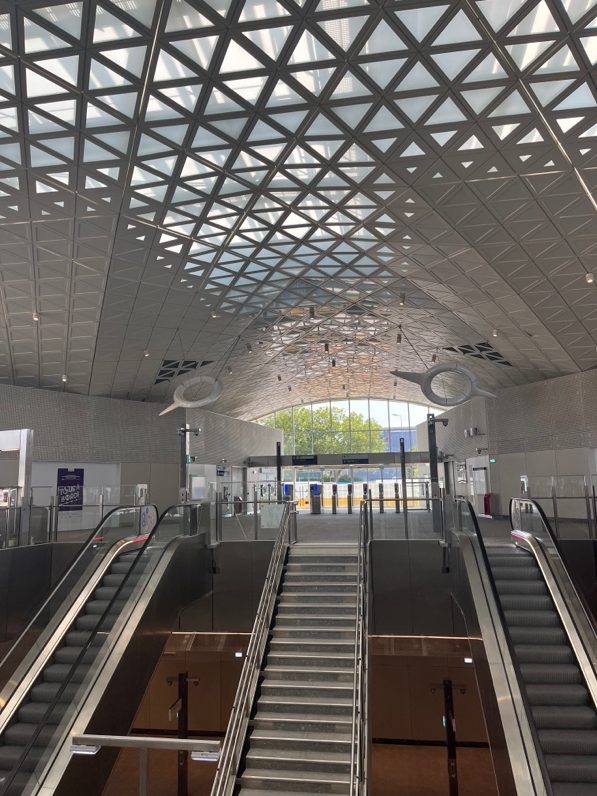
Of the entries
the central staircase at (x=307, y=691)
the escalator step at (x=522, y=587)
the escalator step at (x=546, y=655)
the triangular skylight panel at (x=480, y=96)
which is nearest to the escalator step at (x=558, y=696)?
the escalator step at (x=546, y=655)

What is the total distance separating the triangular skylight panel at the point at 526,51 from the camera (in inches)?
421

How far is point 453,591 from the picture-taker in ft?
45.4

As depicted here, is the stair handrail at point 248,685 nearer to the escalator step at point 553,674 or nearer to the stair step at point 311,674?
the stair step at point 311,674

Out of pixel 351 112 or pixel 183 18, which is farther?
pixel 351 112

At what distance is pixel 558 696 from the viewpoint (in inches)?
334

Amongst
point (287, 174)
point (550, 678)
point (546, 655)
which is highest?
point (287, 174)

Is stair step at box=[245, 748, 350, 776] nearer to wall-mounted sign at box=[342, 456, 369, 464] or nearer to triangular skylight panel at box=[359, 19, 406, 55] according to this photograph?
triangular skylight panel at box=[359, 19, 406, 55]

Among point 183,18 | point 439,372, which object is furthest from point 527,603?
point 439,372

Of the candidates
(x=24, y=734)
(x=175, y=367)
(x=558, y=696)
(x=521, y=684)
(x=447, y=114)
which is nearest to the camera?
(x=521, y=684)

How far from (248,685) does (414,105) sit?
12417 millimetres

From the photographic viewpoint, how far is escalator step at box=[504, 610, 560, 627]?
32.9 feet

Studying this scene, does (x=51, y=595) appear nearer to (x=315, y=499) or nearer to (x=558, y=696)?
(x=558, y=696)

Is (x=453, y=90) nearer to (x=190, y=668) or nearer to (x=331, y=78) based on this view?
(x=331, y=78)

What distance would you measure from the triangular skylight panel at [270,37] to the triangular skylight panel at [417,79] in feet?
8.87
